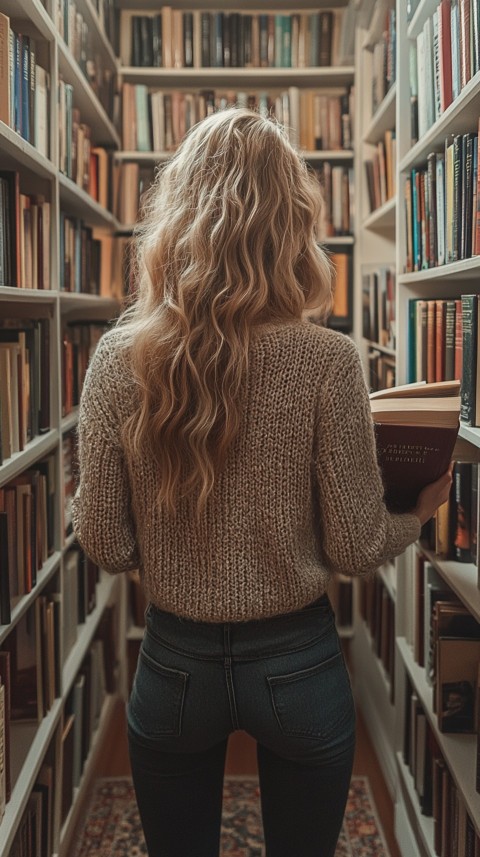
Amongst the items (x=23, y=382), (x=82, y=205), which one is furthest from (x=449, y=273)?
(x=82, y=205)

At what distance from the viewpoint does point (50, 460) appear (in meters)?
1.92

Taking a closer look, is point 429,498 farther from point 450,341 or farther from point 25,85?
point 25,85

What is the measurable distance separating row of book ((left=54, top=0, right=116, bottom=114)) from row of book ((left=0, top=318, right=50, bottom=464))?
69cm

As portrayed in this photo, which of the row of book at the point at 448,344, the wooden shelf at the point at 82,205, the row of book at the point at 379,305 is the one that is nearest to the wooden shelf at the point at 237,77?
the wooden shelf at the point at 82,205

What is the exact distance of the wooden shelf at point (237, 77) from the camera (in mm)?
2994

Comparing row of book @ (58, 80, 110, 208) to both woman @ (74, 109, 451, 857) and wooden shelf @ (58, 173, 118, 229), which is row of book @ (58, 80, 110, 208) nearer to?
wooden shelf @ (58, 173, 118, 229)

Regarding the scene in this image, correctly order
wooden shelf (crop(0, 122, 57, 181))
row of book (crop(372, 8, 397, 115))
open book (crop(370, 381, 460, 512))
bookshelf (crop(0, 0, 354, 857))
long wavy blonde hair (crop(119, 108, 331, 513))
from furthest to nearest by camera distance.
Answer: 1. row of book (crop(372, 8, 397, 115))
2. bookshelf (crop(0, 0, 354, 857))
3. wooden shelf (crop(0, 122, 57, 181))
4. open book (crop(370, 381, 460, 512))
5. long wavy blonde hair (crop(119, 108, 331, 513))

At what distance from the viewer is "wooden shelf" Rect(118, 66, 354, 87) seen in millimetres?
2994

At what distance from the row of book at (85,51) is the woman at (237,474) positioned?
1.01 m

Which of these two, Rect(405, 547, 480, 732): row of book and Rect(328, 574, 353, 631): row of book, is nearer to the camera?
Rect(405, 547, 480, 732): row of book

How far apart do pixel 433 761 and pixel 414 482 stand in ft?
2.63

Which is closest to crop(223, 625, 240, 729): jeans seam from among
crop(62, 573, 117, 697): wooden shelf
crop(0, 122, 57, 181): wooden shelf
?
crop(0, 122, 57, 181): wooden shelf

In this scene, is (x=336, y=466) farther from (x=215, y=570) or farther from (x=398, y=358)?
(x=398, y=358)

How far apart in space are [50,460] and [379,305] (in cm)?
130
